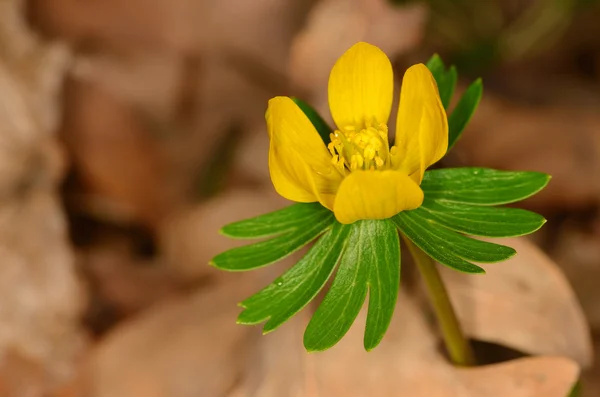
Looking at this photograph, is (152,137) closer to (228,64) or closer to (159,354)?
(228,64)

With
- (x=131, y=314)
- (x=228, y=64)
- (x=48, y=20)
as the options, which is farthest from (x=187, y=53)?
(x=131, y=314)

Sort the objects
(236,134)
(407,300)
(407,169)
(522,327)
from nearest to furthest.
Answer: (407,169) < (522,327) < (407,300) < (236,134)

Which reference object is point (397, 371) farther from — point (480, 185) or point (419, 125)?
point (419, 125)

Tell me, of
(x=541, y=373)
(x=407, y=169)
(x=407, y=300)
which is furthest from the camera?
(x=407, y=300)

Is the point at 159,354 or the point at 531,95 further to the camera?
the point at 531,95

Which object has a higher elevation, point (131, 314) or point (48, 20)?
point (48, 20)

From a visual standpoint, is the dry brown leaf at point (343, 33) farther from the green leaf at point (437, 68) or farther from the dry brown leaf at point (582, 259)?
the dry brown leaf at point (582, 259)

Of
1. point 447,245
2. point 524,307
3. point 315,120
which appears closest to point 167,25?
point 315,120

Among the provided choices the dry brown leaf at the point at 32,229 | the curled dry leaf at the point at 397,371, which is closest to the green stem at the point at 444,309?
the curled dry leaf at the point at 397,371

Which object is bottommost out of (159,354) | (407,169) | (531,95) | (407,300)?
(159,354)
